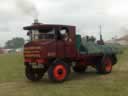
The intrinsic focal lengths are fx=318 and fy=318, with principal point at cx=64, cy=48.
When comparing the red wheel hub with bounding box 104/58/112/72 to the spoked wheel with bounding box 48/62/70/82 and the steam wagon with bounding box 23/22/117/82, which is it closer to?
the steam wagon with bounding box 23/22/117/82

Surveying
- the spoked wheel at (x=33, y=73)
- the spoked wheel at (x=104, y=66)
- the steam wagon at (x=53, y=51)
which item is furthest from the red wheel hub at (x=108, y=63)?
the spoked wheel at (x=33, y=73)

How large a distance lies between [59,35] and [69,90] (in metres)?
3.36

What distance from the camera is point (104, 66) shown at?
15.8 meters

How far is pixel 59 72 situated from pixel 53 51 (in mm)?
923

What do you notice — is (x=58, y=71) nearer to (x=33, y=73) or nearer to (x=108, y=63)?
(x=33, y=73)

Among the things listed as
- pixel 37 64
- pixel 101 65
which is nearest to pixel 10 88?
pixel 37 64

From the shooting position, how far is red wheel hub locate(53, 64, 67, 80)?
13265 millimetres

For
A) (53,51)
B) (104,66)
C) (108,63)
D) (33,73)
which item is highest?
(53,51)

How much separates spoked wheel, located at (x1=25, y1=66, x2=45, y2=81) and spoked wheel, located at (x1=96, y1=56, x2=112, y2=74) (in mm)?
3074

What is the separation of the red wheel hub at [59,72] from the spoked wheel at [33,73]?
1.36 m

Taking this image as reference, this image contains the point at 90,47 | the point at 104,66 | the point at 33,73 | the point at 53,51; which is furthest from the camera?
the point at 104,66

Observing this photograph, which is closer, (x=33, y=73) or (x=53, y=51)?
(x=53, y=51)

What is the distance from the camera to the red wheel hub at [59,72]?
43.5ft

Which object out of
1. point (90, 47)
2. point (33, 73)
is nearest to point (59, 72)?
point (33, 73)
